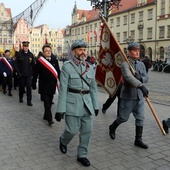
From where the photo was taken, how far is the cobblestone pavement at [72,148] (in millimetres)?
4051

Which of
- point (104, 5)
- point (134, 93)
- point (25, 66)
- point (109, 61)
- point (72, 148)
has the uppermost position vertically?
point (104, 5)

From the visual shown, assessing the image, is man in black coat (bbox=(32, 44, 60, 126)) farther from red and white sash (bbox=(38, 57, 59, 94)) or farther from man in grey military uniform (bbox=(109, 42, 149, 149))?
man in grey military uniform (bbox=(109, 42, 149, 149))

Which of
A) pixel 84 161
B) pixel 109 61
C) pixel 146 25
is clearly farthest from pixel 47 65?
pixel 146 25

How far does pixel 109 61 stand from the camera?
582cm

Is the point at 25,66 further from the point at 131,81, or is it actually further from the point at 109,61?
the point at 131,81

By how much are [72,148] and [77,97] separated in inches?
48.6

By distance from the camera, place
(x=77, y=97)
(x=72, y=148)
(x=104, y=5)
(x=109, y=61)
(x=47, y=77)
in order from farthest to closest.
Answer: (x=104, y=5)
(x=47, y=77)
(x=109, y=61)
(x=72, y=148)
(x=77, y=97)

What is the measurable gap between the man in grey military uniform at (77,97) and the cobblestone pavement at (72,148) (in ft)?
1.40

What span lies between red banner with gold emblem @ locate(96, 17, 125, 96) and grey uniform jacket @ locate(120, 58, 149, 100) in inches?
14.9

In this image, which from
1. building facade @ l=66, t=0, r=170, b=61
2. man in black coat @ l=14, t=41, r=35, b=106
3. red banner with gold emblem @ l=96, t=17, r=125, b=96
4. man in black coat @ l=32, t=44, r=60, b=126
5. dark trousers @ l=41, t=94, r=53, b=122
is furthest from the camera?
building facade @ l=66, t=0, r=170, b=61

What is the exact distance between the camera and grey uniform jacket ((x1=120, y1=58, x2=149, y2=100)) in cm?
461

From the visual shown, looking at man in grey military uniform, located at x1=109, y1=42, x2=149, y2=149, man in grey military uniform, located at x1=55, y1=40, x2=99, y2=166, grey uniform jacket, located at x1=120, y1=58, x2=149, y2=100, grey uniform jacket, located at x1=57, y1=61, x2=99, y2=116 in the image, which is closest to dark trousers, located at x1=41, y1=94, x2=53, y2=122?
man in grey military uniform, located at x1=109, y1=42, x2=149, y2=149

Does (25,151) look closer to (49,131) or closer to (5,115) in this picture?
(49,131)

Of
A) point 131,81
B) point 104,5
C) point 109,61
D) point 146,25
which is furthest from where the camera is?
point 146,25
